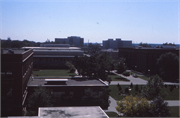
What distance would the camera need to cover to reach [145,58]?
6650cm

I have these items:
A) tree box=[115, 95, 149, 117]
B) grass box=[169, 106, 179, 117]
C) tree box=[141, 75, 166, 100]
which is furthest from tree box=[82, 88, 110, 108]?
grass box=[169, 106, 179, 117]

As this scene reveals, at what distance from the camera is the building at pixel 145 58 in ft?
213

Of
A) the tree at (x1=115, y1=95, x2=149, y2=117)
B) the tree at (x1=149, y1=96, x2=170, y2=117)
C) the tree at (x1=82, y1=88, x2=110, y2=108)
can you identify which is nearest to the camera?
the tree at (x1=115, y1=95, x2=149, y2=117)

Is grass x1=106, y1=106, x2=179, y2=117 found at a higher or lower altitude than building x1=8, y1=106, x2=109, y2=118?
lower

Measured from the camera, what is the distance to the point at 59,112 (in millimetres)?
15500

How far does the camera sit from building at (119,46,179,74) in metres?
65.0

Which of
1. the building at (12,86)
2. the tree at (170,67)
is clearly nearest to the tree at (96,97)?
the building at (12,86)

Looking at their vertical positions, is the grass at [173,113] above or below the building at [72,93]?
below

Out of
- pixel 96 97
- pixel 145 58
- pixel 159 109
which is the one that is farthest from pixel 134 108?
pixel 145 58

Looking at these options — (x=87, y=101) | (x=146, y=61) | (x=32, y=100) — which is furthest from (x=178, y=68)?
(x=32, y=100)

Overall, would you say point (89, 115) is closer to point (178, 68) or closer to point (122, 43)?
point (178, 68)

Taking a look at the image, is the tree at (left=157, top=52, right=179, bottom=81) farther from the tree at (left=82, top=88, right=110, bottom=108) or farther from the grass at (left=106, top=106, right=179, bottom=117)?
the tree at (left=82, top=88, right=110, bottom=108)

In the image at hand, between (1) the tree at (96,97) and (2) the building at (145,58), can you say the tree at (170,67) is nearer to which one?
(2) the building at (145,58)

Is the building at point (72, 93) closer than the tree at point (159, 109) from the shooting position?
No
